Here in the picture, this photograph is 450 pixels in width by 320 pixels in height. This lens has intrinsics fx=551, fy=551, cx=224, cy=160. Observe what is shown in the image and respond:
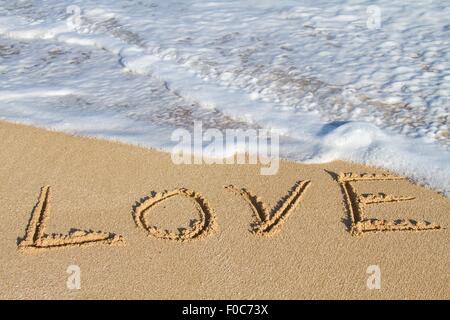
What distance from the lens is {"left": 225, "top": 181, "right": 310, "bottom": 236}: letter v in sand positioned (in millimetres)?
2691

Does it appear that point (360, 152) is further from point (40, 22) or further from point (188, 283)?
point (40, 22)

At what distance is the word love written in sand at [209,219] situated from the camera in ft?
8.63

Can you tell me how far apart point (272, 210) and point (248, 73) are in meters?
1.68

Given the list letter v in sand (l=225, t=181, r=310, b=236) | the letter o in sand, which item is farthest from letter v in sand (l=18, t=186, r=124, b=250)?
letter v in sand (l=225, t=181, r=310, b=236)

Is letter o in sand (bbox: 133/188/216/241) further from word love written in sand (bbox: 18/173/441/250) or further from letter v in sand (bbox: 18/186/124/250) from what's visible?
letter v in sand (bbox: 18/186/124/250)

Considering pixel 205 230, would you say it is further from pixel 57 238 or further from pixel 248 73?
pixel 248 73

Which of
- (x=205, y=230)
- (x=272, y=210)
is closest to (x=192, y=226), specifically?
(x=205, y=230)

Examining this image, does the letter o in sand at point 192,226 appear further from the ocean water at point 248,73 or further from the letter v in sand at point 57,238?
the ocean water at point 248,73

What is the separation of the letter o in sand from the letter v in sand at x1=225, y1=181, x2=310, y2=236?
0.20 m

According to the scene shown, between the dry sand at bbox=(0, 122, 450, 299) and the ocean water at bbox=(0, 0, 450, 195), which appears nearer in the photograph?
the dry sand at bbox=(0, 122, 450, 299)

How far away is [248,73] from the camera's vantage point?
422 cm

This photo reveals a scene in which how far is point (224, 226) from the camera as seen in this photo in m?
2.71

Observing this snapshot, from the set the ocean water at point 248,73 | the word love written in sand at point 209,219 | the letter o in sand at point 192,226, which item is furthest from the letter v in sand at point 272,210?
the ocean water at point 248,73

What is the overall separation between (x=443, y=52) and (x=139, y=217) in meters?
3.02
